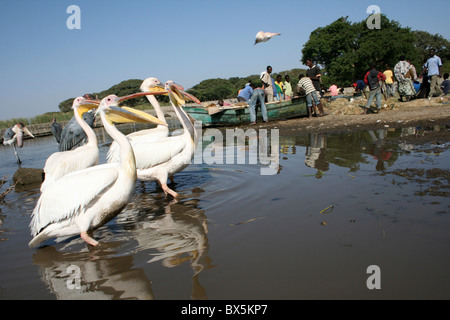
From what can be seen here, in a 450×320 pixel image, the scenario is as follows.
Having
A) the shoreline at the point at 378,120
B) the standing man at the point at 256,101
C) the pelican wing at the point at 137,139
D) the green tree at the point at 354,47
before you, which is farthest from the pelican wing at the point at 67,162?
the green tree at the point at 354,47

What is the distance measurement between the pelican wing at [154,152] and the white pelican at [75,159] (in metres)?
0.80

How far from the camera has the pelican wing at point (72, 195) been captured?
3.39 metres

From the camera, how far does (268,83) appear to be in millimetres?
14320

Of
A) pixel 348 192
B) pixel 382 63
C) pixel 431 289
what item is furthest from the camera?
pixel 382 63

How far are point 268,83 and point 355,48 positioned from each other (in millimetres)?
39348

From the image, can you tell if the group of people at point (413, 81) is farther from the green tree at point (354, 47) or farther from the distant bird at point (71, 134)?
the green tree at point (354, 47)

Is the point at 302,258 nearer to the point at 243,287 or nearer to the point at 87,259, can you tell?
the point at 243,287

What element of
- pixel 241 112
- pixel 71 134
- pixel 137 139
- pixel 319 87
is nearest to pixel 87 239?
pixel 137 139

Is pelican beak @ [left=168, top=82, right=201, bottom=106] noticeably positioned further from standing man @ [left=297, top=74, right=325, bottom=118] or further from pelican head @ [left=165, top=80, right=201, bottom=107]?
standing man @ [left=297, top=74, right=325, bottom=118]

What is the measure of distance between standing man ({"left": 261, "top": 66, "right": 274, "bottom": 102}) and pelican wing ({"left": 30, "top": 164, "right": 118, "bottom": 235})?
446 inches

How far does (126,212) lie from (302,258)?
9.23 ft

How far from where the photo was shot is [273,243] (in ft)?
9.91
